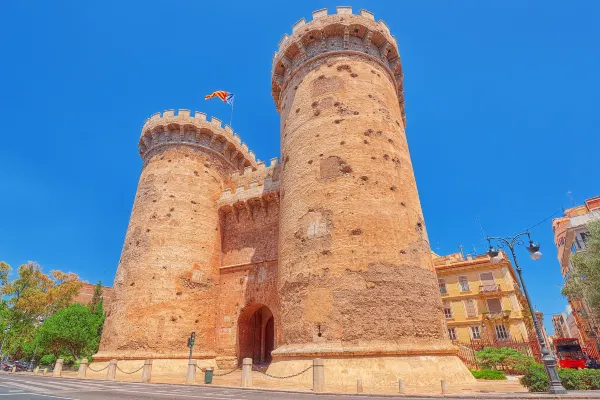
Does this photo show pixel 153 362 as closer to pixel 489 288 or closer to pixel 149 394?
pixel 149 394

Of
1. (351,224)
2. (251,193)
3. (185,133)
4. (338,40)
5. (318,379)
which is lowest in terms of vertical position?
(318,379)

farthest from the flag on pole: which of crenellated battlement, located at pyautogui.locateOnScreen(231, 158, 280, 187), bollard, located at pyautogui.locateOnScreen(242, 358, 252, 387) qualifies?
Answer: bollard, located at pyautogui.locateOnScreen(242, 358, 252, 387)

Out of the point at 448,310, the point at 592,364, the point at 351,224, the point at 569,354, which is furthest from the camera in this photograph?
the point at 448,310

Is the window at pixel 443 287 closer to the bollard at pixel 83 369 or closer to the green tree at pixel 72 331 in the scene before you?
the bollard at pixel 83 369

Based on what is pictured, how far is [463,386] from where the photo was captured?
10.9 m

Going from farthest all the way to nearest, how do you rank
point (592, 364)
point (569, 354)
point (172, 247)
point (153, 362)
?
point (569, 354) < point (592, 364) < point (172, 247) < point (153, 362)

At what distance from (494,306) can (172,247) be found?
2891 cm

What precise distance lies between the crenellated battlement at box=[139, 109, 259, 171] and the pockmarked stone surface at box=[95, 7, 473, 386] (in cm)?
10

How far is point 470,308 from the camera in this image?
107 feet

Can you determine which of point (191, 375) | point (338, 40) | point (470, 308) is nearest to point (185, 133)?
point (338, 40)

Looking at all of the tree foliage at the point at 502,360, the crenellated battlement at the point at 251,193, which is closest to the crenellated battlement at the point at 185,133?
the crenellated battlement at the point at 251,193

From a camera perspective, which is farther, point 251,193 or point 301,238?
point 251,193

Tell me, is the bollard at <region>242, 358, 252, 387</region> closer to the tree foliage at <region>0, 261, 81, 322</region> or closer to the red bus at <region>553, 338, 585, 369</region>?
the red bus at <region>553, 338, 585, 369</region>

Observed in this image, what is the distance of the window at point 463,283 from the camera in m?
33.6
